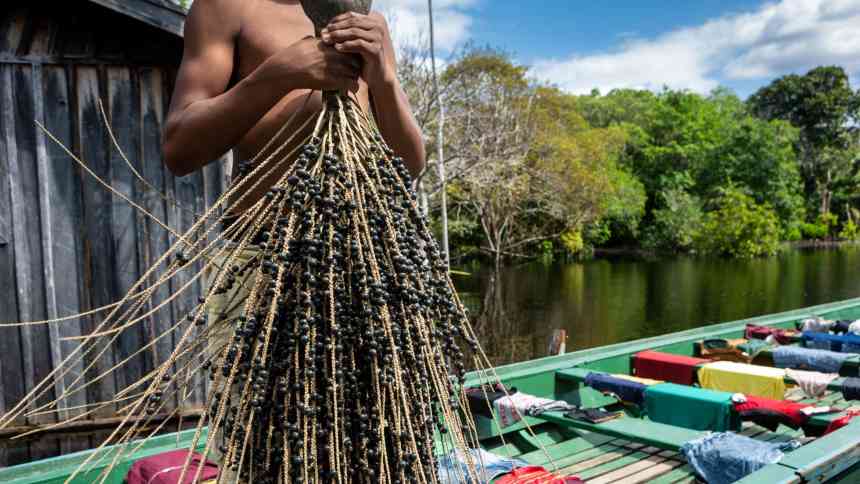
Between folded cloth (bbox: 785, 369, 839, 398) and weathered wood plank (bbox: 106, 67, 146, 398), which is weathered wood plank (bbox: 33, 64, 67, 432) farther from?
folded cloth (bbox: 785, 369, 839, 398)

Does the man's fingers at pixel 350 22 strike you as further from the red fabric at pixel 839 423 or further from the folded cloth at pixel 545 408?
the red fabric at pixel 839 423

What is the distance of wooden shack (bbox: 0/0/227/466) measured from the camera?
5.16 metres

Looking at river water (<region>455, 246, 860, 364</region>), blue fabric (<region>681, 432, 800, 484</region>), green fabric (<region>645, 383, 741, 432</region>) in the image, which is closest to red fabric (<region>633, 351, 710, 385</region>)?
green fabric (<region>645, 383, 741, 432</region>)

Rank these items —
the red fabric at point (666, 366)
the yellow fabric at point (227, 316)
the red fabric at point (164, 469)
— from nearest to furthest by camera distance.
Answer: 1. the yellow fabric at point (227, 316)
2. the red fabric at point (164, 469)
3. the red fabric at point (666, 366)

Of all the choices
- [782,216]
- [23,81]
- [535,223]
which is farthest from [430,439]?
[782,216]

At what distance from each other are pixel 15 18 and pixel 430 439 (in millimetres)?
5074

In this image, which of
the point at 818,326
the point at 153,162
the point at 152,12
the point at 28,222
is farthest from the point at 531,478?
the point at 818,326

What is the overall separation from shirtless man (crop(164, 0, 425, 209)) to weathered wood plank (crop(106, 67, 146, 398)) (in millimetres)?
3879

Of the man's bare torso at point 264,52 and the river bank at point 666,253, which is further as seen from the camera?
the river bank at point 666,253

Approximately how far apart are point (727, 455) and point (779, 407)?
2.60 feet

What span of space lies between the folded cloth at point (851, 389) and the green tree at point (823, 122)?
50.2 m

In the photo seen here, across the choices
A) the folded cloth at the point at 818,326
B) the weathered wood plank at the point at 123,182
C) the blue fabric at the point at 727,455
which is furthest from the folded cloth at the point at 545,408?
the folded cloth at the point at 818,326

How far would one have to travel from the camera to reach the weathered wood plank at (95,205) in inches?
210

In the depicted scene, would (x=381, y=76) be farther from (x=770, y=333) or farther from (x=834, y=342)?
(x=770, y=333)
